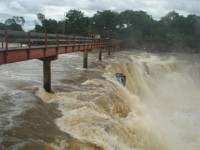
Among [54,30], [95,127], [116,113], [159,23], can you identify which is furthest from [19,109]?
[159,23]

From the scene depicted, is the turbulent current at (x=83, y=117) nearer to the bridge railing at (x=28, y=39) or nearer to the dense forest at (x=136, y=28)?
the bridge railing at (x=28, y=39)

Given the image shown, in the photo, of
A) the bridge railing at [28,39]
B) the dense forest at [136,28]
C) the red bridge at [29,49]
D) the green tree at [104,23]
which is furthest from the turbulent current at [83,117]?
the green tree at [104,23]

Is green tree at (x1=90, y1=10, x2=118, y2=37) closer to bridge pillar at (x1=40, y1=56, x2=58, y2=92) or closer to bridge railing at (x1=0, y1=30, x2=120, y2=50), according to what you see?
bridge railing at (x1=0, y1=30, x2=120, y2=50)

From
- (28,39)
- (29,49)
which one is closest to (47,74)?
(29,49)

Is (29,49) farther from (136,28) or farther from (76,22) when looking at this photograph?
(136,28)

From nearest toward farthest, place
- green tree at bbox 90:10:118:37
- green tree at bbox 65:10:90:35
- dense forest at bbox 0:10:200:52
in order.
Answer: dense forest at bbox 0:10:200:52
green tree at bbox 65:10:90:35
green tree at bbox 90:10:118:37

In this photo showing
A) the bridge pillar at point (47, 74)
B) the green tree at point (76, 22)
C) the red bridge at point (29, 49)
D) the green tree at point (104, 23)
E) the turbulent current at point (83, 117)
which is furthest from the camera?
the green tree at point (104, 23)

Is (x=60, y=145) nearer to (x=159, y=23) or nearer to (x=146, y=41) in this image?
(x=146, y=41)

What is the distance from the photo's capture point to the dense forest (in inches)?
3124

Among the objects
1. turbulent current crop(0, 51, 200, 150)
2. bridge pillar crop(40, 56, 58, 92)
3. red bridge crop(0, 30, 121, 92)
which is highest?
red bridge crop(0, 30, 121, 92)

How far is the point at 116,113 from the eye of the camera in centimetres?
1541

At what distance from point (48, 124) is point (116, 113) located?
4.12m

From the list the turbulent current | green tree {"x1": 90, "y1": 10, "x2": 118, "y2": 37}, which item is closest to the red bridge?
A: the turbulent current

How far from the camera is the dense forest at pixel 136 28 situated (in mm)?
79344
